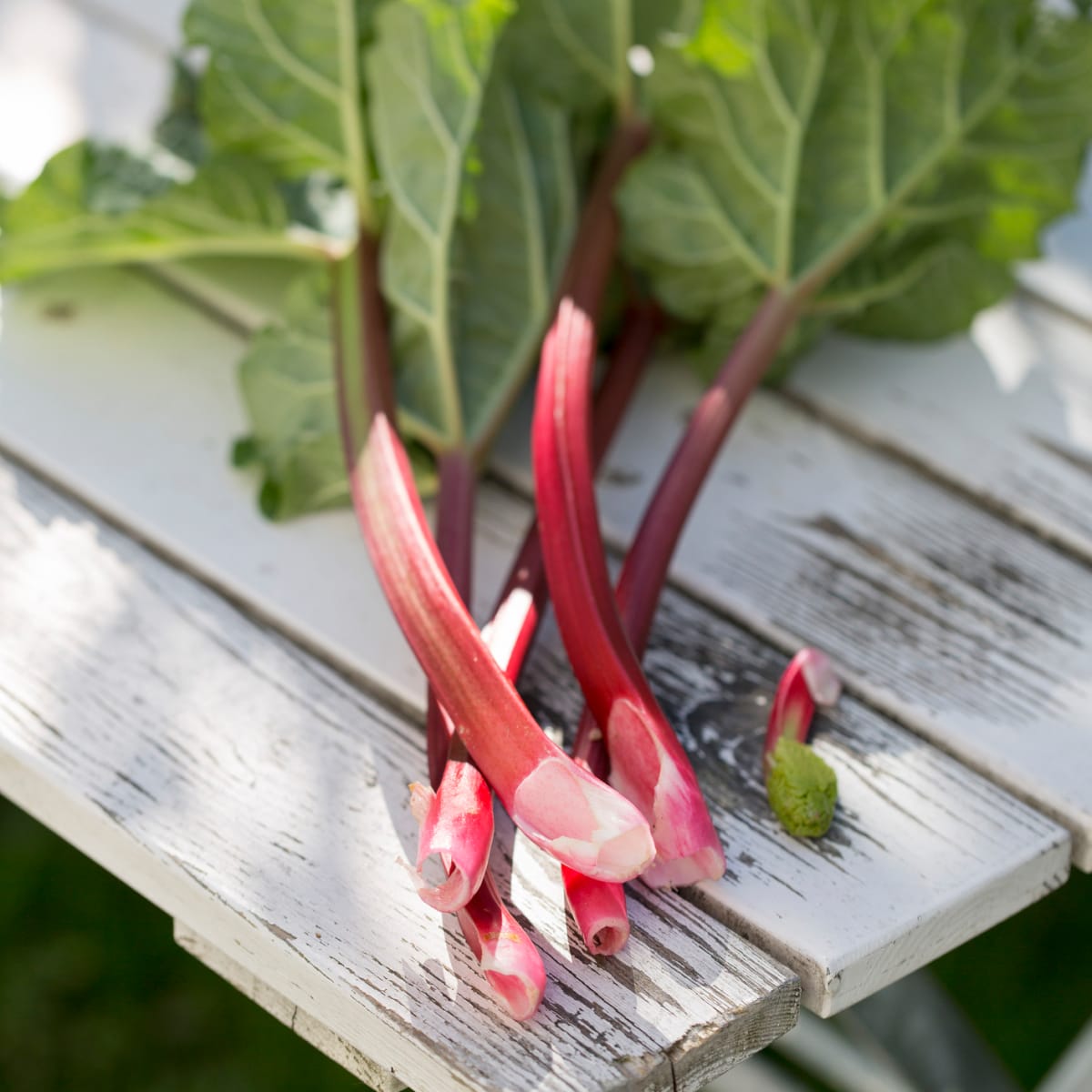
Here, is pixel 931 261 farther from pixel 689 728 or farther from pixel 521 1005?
pixel 521 1005

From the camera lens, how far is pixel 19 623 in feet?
3.30

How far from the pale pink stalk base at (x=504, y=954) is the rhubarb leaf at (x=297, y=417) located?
0.47 metres

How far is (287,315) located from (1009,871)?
76cm

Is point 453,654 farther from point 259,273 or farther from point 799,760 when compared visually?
point 259,273

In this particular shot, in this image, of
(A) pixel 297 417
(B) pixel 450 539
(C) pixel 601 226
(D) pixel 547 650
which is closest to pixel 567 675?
(D) pixel 547 650

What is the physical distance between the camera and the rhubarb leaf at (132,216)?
48.2 inches

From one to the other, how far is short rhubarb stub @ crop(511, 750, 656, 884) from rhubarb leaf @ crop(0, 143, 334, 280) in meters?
0.68

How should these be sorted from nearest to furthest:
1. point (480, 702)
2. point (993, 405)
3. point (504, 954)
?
1. point (504, 954)
2. point (480, 702)
3. point (993, 405)

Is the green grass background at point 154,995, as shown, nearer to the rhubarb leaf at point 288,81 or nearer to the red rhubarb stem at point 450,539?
the red rhubarb stem at point 450,539

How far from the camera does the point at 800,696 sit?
0.96 metres

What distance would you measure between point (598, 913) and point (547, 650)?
0.97 feet

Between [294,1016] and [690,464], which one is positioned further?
[690,464]

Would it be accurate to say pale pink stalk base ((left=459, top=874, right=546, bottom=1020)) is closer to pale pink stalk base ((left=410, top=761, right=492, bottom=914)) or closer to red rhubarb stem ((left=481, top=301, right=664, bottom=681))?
pale pink stalk base ((left=410, top=761, right=492, bottom=914))

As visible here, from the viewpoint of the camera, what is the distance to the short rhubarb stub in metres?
0.75
